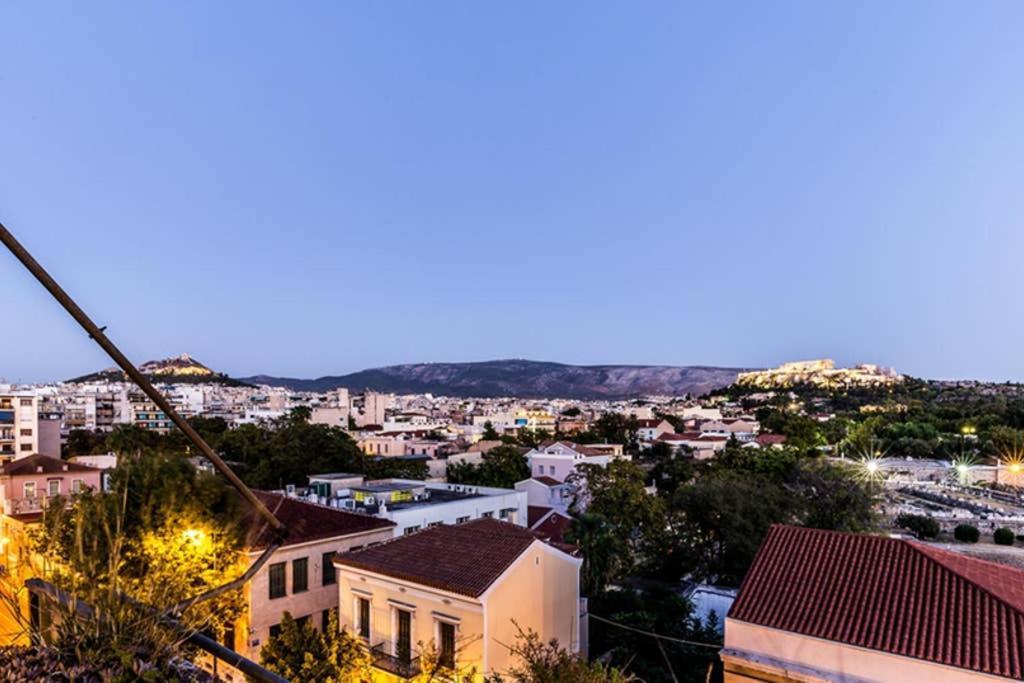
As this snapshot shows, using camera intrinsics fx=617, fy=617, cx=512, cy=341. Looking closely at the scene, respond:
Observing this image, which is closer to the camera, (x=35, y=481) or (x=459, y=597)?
(x=459, y=597)

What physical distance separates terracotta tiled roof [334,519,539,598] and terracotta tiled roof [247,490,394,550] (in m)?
2.86

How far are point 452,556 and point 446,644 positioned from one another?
1.74 meters

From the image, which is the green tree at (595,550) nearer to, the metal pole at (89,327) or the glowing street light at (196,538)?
the glowing street light at (196,538)

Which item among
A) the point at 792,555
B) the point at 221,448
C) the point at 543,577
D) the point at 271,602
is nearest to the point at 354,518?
the point at 271,602

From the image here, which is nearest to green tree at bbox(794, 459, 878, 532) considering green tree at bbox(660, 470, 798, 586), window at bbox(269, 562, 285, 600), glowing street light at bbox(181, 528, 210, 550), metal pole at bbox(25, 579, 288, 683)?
green tree at bbox(660, 470, 798, 586)

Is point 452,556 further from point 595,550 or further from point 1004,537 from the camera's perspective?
point 1004,537

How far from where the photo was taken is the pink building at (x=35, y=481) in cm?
2211

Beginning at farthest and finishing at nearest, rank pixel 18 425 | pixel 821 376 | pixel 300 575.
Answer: pixel 821 376
pixel 18 425
pixel 300 575

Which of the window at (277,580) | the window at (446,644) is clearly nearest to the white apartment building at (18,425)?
the window at (277,580)

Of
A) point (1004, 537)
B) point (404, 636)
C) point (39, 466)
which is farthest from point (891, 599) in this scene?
point (39, 466)

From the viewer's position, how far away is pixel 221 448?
159ft

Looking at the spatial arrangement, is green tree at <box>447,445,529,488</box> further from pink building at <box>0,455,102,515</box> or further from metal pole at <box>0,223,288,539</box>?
metal pole at <box>0,223,288,539</box>

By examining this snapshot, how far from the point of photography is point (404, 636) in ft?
41.7

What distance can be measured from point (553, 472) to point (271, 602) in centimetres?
3285
